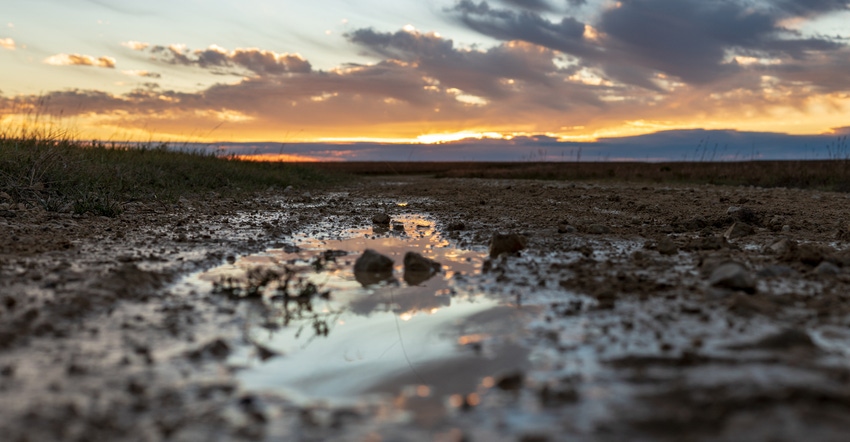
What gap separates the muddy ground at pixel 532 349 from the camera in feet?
4.91

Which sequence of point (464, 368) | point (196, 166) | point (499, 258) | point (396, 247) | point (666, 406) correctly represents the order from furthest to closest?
point (196, 166)
point (396, 247)
point (499, 258)
point (464, 368)
point (666, 406)

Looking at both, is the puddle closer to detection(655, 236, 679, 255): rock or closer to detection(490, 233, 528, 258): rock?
detection(490, 233, 528, 258): rock

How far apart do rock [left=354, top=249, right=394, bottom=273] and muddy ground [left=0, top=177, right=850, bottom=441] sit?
0.62 m

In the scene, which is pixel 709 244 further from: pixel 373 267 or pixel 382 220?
pixel 382 220

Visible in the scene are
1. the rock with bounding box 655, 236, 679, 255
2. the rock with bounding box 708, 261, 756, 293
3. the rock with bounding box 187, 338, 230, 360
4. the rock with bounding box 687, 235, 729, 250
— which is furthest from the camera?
the rock with bounding box 687, 235, 729, 250

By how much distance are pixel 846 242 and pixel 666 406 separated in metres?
4.26

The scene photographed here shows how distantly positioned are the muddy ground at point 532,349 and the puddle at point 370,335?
0.07 m

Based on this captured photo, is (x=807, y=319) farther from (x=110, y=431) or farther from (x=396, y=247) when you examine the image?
(x=396, y=247)

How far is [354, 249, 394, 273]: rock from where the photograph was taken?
362cm

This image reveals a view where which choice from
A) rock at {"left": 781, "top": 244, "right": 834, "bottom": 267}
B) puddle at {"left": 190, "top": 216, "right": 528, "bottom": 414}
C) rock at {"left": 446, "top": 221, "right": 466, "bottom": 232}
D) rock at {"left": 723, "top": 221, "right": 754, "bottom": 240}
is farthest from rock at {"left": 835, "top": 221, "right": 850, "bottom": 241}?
puddle at {"left": 190, "top": 216, "right": 528, "bottom": 414}

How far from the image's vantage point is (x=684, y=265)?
3.68 meters

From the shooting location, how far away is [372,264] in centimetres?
363

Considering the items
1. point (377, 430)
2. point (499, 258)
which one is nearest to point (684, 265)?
point (499, 258)

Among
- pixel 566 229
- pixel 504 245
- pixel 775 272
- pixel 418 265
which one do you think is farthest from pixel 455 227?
pixel 775 272
